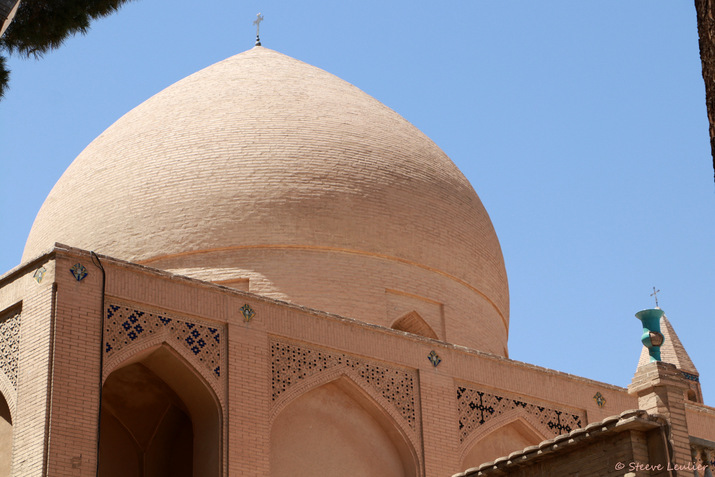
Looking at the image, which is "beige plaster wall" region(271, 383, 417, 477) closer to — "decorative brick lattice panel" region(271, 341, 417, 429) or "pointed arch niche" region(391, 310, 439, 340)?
"decorative brick lattice panel" region(271, 341, 417, 429)

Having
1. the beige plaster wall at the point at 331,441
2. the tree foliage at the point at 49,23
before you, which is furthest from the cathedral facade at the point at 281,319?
the tree foliage at the point at 49,23

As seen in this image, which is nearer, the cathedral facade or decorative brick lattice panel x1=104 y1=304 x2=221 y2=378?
the cathedral facade

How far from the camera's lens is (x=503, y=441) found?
11.8 metres

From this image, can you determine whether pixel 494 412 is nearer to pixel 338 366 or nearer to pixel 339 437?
pixel 339 437

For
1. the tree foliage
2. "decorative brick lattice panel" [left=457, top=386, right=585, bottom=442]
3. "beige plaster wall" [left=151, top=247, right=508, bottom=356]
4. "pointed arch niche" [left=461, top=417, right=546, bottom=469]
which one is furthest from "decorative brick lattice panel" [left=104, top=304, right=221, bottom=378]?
the tree foliage

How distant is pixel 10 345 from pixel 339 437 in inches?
115

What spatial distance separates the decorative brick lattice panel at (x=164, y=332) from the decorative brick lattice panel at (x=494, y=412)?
2528mm

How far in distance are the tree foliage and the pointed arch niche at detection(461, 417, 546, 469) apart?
21.5ft

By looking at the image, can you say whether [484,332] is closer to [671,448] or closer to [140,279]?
[140,279]

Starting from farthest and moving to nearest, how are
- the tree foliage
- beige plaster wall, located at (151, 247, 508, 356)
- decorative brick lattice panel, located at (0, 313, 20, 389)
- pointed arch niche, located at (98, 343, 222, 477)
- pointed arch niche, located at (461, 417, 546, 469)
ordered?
beige plaster wall, located at (151, 247, 508, 356), pointed arch niche, located at (461, 417, 546, 469), pointed arch niche, located at (98, 343, 222, 477), decorative brick lattice panel, located at (0, 313, 20, 389), the tree foliage

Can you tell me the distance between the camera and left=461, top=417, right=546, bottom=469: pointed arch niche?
11578mm

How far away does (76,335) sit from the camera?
9430 millimetres

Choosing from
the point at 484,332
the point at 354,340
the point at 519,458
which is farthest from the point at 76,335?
the point at 484,332

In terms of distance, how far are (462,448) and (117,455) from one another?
9.94 feet
